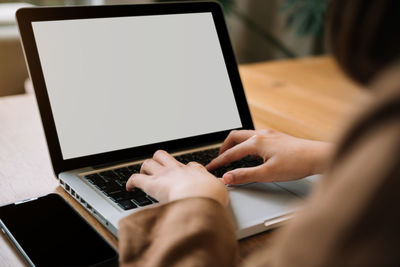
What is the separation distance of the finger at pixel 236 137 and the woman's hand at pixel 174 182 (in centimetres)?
15

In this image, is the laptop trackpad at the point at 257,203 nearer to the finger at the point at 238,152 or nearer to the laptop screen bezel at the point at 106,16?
the finger at the point at 238,152

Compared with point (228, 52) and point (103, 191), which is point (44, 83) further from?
point (228, 52)

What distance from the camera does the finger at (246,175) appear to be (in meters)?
0.62

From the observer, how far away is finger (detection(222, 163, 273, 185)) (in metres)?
0.62

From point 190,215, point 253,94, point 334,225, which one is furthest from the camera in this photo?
point 253,94

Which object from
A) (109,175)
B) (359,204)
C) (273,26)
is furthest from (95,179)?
(273,26)

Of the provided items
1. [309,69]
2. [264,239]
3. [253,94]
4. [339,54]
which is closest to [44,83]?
[264,239]

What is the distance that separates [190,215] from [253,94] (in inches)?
35.8

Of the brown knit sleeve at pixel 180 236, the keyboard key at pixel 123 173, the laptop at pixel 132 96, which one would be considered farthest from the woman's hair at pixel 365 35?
the keyboard key at pixel 123 173

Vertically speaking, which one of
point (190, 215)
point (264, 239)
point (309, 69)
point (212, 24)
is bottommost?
point (309, 69)

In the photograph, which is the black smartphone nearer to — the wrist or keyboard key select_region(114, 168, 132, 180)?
keyboard key select_region(114, 168, 132, 180)

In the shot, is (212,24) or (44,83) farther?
(212,24)

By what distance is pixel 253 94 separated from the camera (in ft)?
4.27

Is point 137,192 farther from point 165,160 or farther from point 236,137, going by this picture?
point 236,137
